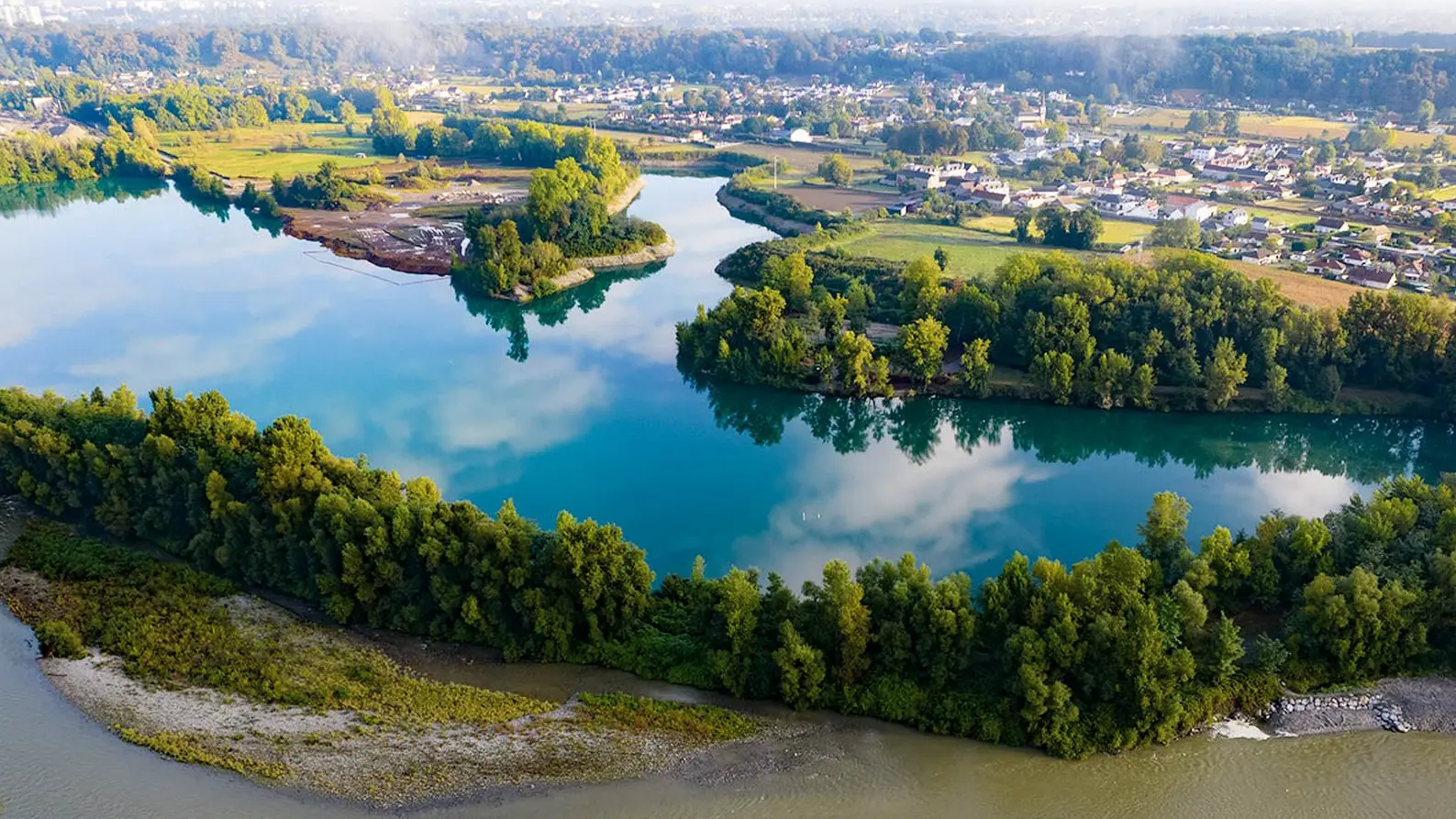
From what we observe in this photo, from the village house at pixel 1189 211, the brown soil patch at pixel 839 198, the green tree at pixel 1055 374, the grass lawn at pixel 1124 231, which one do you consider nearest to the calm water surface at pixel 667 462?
the green tree at pixel 1055 374

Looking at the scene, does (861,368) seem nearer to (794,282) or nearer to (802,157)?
(794,282)

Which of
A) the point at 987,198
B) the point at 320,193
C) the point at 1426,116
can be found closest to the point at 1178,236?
the point at 987,198

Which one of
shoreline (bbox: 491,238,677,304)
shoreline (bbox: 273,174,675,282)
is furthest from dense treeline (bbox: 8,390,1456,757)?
shoreline (bbox: 273,174,675,282)

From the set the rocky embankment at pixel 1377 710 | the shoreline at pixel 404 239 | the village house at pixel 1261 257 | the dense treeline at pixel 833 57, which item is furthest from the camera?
the dense treeline at pixel 833 57

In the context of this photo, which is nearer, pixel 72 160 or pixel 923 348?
pixel 923 348

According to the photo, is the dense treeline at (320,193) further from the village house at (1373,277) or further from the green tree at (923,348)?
the village house at (1373,277)

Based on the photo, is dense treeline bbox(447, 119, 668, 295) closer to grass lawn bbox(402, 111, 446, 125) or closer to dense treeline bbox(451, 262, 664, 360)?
dense treeline bbox(451, 262, 664, 360)
